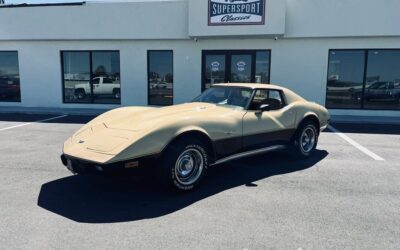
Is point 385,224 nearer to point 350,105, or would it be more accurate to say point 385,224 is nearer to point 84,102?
point 350,105

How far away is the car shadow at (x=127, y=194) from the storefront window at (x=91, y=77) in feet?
29.9

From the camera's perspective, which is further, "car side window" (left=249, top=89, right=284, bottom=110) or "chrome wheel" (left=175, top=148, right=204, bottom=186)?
"car side window" (left=249, top=89, right=284, bottom=110)

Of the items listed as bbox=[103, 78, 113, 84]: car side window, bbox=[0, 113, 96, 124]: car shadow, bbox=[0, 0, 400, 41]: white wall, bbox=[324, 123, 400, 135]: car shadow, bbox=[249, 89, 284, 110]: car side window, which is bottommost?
bbox=[0, 113, 96, 124]: car shadow

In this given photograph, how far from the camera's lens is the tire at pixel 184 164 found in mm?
3965

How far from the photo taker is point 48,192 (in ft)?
14.0

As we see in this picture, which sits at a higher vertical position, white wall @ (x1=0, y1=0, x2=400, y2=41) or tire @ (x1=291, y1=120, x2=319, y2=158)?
white wall @ (x1=0, y1=0, x2=400, y2=41)

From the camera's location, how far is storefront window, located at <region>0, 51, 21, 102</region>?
1404cm

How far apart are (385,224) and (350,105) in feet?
31.7

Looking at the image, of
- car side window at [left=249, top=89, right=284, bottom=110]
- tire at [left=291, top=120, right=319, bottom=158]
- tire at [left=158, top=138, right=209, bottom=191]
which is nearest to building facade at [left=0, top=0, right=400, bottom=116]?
tire at [left=291, top=120, right=319, bottom=158]

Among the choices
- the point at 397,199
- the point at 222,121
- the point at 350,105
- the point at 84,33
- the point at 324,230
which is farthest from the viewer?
the point at 84,33

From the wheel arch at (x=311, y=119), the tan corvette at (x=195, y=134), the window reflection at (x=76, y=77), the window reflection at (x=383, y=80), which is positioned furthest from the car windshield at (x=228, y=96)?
the window reflection at (x=76, y=77)

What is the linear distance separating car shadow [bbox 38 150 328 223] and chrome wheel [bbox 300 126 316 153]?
0.65 m

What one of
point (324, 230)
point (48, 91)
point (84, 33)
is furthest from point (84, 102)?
point (324, 230)

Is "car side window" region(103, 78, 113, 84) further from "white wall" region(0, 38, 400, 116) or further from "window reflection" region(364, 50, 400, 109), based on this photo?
"window reflection" region(364, 50, 400, 109)
